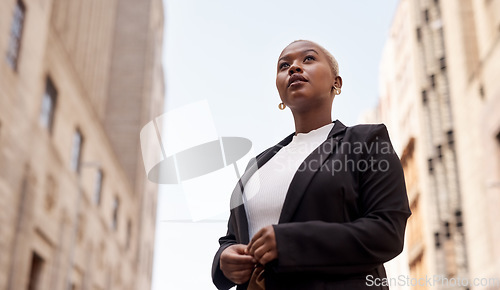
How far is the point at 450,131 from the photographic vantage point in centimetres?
3384

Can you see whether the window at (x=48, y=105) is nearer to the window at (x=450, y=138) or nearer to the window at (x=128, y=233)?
the window at (x=450, y=138)

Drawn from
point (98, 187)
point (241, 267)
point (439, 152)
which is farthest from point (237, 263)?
point (98, 187)

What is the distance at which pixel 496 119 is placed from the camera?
2352 cm

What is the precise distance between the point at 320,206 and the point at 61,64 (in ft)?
88.1

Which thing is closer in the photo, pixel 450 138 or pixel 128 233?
pixel 450 138

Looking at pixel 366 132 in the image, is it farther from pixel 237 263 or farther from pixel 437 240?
pixel 437 240

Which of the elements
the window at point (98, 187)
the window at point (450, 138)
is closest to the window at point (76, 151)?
the window at point (98, 187)

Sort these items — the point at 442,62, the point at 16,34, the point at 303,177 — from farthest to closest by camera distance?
the point at 442,62 < the point at 16,34 < the point at 303,177

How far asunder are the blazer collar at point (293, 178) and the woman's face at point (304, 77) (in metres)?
0.16

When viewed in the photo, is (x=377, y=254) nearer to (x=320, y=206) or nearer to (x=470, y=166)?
(x=320, y=206)

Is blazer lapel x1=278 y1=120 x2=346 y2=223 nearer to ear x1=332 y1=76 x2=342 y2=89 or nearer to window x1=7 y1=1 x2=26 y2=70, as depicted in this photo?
ear x1=332 y1=76 x2=342 y2=89

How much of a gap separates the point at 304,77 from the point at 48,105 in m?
25.1

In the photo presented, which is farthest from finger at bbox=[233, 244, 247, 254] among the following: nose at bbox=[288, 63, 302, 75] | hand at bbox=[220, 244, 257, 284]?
nose at bbox=[288, 63, 302, 75]

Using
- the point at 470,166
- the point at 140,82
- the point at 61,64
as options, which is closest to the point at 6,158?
the point at 61,64
